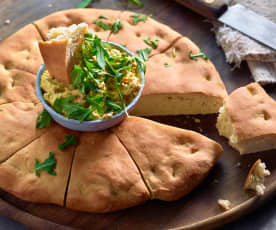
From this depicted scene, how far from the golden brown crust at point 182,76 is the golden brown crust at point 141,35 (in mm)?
157

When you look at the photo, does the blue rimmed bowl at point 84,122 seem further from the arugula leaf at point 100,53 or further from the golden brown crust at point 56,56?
the arugula leaf at point 100,53

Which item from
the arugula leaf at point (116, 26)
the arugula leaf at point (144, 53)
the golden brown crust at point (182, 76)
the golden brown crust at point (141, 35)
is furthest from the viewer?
the arugula leaf at point (116, 26)

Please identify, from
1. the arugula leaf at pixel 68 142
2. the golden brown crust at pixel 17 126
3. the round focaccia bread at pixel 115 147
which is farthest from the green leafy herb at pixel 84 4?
the arugula leaf at pixel 68 142

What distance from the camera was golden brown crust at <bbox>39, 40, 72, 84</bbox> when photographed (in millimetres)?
3113

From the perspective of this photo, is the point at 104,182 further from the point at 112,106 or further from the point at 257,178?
the point at 257,178

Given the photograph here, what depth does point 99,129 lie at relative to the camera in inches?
136

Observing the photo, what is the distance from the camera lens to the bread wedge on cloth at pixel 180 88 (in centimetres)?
387

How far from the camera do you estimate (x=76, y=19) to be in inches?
176

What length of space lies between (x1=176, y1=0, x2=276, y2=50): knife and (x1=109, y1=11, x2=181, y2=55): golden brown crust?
0.68m

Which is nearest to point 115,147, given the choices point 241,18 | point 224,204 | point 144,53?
point 224,204

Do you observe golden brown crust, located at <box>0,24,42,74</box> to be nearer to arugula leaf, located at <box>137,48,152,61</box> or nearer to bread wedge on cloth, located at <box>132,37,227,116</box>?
arugula leaf, located at <box>137,48,152,61</box>

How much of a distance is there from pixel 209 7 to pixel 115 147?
253 centimetres

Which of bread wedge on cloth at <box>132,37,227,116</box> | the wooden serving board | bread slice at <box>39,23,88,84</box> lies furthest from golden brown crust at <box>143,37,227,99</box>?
bread slice at <box>39,23,88,84</box>

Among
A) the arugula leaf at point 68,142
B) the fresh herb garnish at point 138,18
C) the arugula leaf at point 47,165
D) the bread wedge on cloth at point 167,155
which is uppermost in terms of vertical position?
the fresh herb garnish at point 138,18
